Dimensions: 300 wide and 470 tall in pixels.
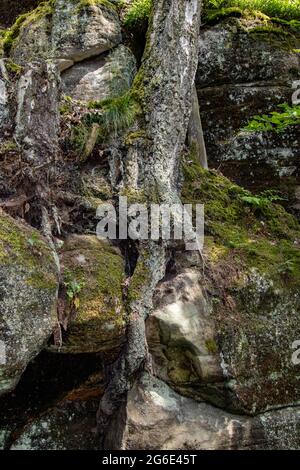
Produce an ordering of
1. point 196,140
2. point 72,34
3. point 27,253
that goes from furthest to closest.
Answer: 1. point 72,34
2. point 196,140
3. point 27,253

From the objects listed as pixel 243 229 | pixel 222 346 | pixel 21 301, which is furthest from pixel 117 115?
pixel 222 346

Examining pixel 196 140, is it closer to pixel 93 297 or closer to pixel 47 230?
pixel 47 230

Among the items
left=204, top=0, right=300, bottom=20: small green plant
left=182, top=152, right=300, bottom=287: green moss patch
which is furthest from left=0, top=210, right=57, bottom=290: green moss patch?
left=204, top=0, right=300, bottom=20: small green plant

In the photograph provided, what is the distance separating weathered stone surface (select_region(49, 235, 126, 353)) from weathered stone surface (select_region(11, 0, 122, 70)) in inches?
171

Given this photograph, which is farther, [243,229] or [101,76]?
[101,76]

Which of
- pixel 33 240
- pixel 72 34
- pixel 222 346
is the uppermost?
pixel 72 34

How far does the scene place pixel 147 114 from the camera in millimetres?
5805

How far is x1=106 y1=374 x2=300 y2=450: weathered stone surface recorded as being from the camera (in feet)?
15.0

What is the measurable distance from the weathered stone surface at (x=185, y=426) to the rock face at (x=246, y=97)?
4109 mm

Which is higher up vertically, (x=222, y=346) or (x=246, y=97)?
(x=246, y=97)

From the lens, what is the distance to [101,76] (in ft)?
25.7

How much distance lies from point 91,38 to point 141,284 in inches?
194

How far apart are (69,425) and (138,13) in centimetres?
668

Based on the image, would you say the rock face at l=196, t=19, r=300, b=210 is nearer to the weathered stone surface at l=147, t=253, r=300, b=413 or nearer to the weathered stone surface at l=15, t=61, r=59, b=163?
the weathered stone surface at l=147, t=253, r=300, b=413
